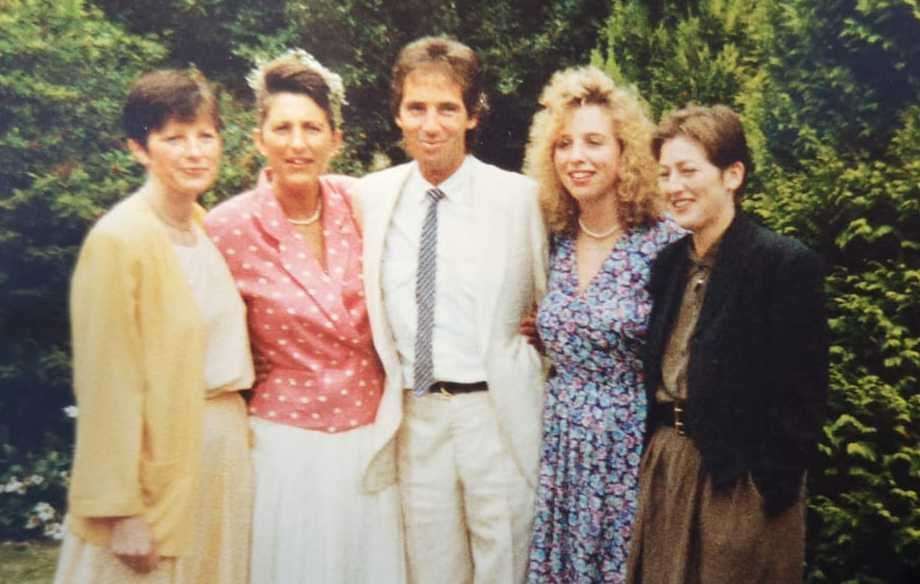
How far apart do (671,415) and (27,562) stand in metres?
2.29

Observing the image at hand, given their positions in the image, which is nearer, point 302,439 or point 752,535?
point 752,535

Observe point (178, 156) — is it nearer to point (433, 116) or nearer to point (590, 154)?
point (433, 116)

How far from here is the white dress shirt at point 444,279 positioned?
3.14m

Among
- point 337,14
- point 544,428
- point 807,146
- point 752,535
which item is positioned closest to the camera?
point 752,535

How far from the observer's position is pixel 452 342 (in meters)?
3.15

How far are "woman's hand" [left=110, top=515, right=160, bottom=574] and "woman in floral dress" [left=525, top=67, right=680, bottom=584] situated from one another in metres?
1.21

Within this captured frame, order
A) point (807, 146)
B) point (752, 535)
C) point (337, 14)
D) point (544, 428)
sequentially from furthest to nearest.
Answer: point (337, 14), point (807, 146), point (544, 428), point (752, 535)

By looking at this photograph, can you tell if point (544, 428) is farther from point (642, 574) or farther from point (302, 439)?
point (302, 439)

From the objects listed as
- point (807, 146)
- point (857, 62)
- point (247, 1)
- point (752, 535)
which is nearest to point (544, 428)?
point (752, 535)

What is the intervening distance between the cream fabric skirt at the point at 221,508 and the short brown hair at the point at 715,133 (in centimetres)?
156

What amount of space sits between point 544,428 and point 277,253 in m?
1.03

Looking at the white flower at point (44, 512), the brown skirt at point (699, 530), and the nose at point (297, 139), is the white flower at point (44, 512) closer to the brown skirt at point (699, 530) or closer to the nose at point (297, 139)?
the nose at point (297, 139)

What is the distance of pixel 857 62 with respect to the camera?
323cm

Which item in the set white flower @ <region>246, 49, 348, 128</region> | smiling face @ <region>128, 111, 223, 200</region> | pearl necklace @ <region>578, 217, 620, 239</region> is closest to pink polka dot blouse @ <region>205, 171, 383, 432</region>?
smiling face @ <region>128, 111, 223, 200</region>
